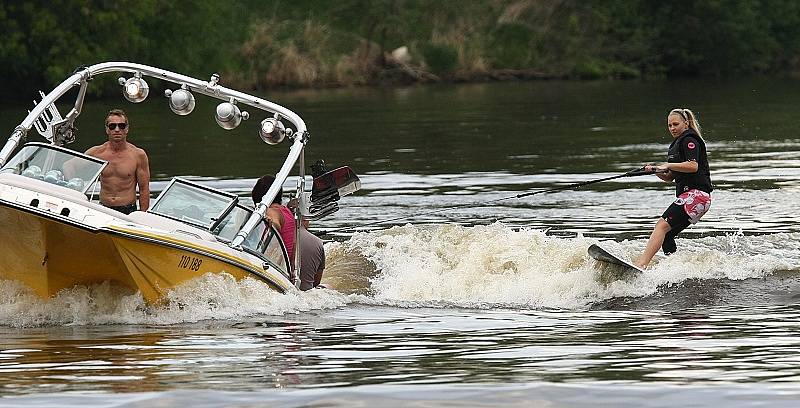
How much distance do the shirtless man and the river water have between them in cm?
174

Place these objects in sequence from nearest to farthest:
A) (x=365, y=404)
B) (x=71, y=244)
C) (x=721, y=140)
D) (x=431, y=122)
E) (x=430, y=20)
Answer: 1. (x=365, y=404)
2. (x=71, y=244)
3. (x=721, y=140)
4. (x=431, y=122)
5. (x=430, y=20)

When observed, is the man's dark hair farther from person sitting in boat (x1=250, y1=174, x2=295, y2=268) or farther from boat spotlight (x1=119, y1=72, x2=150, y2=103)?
boat spotlight (x1=119, y1=72, x2=150, y2=103)

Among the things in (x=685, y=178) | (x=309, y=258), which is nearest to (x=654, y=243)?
(x=685, y=178)

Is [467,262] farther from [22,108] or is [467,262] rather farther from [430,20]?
[430,20]

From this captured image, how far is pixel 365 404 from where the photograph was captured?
9.15m

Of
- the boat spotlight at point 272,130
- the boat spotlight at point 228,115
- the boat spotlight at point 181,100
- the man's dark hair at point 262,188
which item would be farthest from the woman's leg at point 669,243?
the boat spotlight at point 181,100

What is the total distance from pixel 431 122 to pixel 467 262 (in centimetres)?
2512

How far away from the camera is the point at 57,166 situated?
13.3 m

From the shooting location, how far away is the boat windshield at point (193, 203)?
526 inches

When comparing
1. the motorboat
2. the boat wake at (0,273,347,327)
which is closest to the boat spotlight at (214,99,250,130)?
the motorboat

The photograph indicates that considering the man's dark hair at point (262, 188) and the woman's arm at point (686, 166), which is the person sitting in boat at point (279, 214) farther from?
the woman's arm at point (686, 166)

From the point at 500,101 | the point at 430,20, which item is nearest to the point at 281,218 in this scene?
the point at 500,101

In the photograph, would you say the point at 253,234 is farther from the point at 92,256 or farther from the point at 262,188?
the point at 92,256

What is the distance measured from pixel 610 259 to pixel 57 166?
525cm
